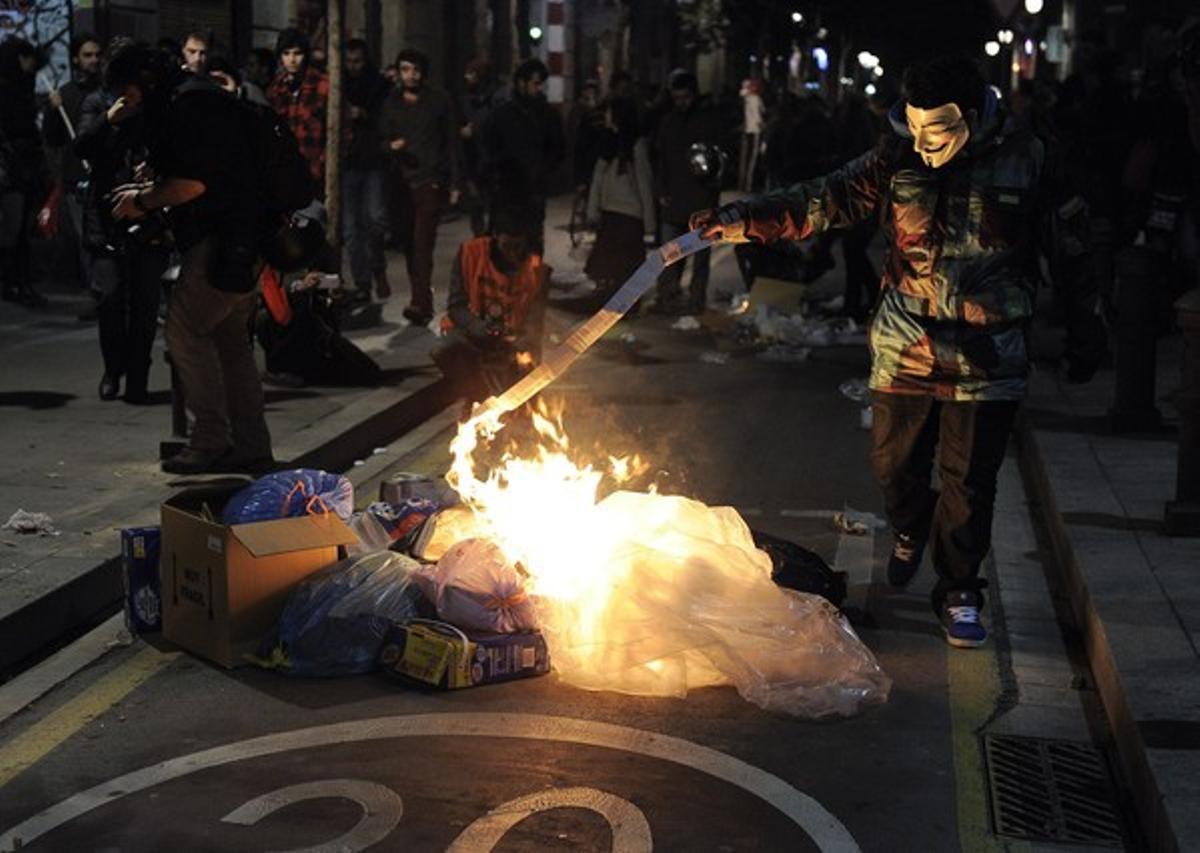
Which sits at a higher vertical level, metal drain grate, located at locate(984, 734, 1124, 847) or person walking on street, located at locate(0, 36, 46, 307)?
person walking on street, located at locate(0, 36, 46, 307)

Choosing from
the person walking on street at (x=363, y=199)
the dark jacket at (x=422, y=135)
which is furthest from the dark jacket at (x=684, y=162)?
the person walking on street at (x=363, y=199)

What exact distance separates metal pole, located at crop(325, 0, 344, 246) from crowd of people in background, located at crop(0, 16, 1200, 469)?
1.00ft

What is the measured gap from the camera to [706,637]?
6.23 metres

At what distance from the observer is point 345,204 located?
16.3m

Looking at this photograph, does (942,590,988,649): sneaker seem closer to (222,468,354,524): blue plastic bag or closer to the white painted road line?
the white painted road line

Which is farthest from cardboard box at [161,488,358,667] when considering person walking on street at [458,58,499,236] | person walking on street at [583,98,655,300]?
person walking on street at [458,58,499,236]

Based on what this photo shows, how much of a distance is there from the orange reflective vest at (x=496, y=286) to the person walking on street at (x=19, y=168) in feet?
21.4

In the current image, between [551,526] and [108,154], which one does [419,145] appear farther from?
[551,526]

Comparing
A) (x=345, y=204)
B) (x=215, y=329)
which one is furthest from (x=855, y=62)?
(x=215, y=329)

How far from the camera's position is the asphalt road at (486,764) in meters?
5.05

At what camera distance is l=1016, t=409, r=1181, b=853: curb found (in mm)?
5000

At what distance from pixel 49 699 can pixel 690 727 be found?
1883mm

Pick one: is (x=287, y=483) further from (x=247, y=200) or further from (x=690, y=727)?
(x=247, y=200)

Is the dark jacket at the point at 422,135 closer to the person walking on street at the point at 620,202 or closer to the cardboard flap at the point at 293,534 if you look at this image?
the person walking on street at the point at 620,202
